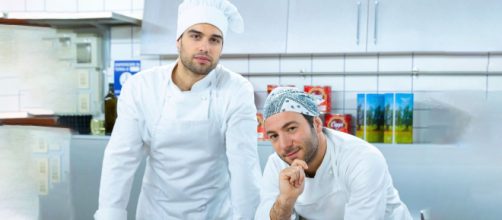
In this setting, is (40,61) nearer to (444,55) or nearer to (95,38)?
(95,38)

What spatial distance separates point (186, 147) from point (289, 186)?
0.41 meters

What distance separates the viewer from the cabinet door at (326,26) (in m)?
2.88

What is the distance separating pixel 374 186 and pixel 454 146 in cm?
123

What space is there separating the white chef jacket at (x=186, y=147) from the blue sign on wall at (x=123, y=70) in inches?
62.9

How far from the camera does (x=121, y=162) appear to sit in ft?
5.41

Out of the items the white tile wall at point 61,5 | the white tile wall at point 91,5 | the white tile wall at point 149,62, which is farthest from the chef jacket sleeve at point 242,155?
the white tile wall at point 61,5

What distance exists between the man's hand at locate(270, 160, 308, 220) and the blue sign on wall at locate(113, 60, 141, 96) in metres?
2.06

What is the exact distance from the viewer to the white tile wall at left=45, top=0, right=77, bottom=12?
3.49 meters

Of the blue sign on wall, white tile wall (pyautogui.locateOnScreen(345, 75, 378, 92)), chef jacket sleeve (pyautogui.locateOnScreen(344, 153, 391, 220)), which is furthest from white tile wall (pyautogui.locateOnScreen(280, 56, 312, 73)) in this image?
chef jacket sleeve (pyautogui.locateOnScreen(344, 153, 391, 220))

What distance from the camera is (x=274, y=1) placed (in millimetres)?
3035

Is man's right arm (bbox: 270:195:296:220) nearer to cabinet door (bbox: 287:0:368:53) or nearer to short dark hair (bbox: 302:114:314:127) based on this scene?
short dark hair (bbox: 302:114:314:127)

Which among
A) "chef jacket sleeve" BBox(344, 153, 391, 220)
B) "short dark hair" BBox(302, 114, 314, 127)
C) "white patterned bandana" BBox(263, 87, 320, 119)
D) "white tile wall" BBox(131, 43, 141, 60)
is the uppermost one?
"white tile wall" BBox(131, 43, 141, 60)

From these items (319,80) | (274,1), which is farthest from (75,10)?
(319,80)

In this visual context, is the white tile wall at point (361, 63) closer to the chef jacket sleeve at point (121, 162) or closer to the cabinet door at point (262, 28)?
the cabinet door at point (262, 28)
